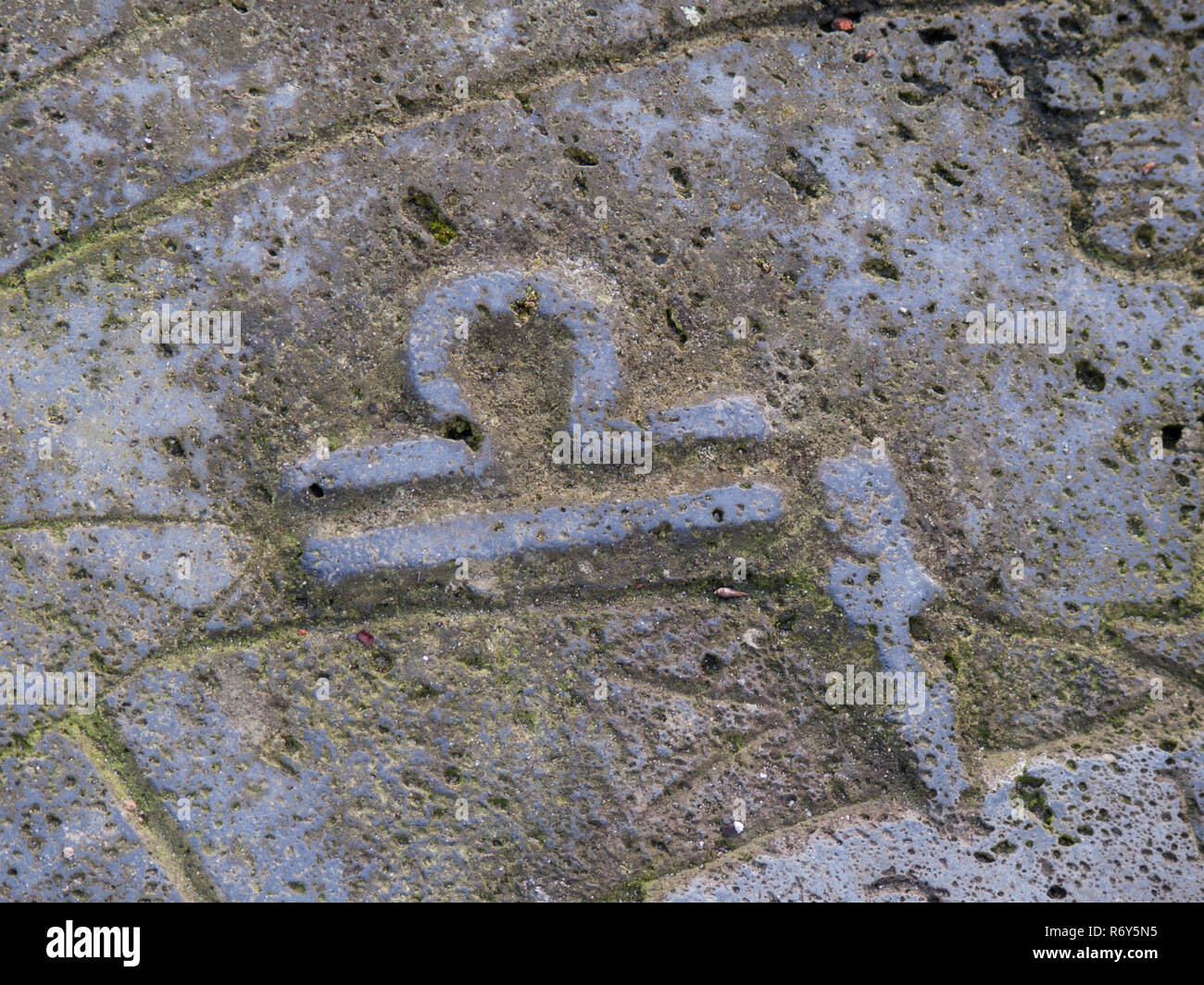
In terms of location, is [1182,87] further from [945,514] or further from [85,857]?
Result: [85,857]

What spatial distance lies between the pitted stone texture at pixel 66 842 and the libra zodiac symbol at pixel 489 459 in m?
1.99

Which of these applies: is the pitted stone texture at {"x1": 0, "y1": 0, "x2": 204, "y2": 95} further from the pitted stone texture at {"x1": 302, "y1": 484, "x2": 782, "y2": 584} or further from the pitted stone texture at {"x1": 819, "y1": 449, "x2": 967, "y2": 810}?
the pitted stone texture at {"x1": 819, "y1": 449, "x2": 967, "y2": 810}

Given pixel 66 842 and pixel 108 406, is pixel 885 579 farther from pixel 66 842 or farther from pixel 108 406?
pixel 66 842

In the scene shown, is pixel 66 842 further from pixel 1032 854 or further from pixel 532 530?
pixel 1032 854

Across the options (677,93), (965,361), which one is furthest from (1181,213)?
(677,93)

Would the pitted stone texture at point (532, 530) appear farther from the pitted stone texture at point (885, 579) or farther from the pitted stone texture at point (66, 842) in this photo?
the pitted stone texture at point (66, 842)

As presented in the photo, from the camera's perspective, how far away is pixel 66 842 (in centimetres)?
470

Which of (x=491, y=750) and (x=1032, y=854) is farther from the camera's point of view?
(x=491, y=750)

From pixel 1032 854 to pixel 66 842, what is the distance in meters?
5.81

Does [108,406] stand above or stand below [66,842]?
above

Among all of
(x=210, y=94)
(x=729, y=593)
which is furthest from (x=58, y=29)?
(x=729, y=593)

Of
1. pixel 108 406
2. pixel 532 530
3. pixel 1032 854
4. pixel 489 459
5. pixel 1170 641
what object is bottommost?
pixel 1032 854

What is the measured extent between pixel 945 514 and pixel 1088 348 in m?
1.32

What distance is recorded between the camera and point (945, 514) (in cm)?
463
